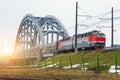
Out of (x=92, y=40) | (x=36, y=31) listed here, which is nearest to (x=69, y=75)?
(x=92, y=40)

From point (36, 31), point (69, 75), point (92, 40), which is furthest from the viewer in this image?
point (36, 31)

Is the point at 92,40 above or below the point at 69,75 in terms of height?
above

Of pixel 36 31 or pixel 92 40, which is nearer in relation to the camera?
pixel 92 40

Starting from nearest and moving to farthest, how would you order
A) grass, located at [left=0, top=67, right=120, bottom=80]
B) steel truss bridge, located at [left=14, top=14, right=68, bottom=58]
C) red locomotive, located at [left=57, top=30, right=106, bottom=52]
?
1. grass, located at [left=0, top=67, right=120, bottom=80]
2. red locomotive, located at [left=57, top=30, right=106, bottom=52]
3. steel truss bridge, located at [left=14, top=14, right=68, bottom=58]

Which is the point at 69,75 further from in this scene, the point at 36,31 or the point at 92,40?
the point at 36,31

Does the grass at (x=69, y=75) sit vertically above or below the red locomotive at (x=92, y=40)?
below

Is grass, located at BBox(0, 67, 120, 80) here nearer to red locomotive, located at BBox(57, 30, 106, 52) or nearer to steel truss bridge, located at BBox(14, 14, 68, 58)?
red locomotive, located at BBox(57, 30, 106, 52)

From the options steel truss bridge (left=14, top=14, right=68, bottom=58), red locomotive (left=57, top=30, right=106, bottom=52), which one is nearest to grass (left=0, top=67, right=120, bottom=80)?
red locomotive (left=57, top=30, right=106, bottom=52)

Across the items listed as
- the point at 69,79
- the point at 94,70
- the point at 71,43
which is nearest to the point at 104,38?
the point at 71,43

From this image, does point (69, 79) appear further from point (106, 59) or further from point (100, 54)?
point (100, 54)

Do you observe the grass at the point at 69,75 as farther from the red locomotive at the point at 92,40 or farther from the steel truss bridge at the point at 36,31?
the steel truss bridge at the point at 36,31

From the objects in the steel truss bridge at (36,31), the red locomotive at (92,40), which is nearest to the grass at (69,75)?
the red locomotive at (92,40)

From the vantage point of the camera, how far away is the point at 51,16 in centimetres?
15900

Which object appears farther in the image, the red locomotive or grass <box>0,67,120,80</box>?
the red locomotive
